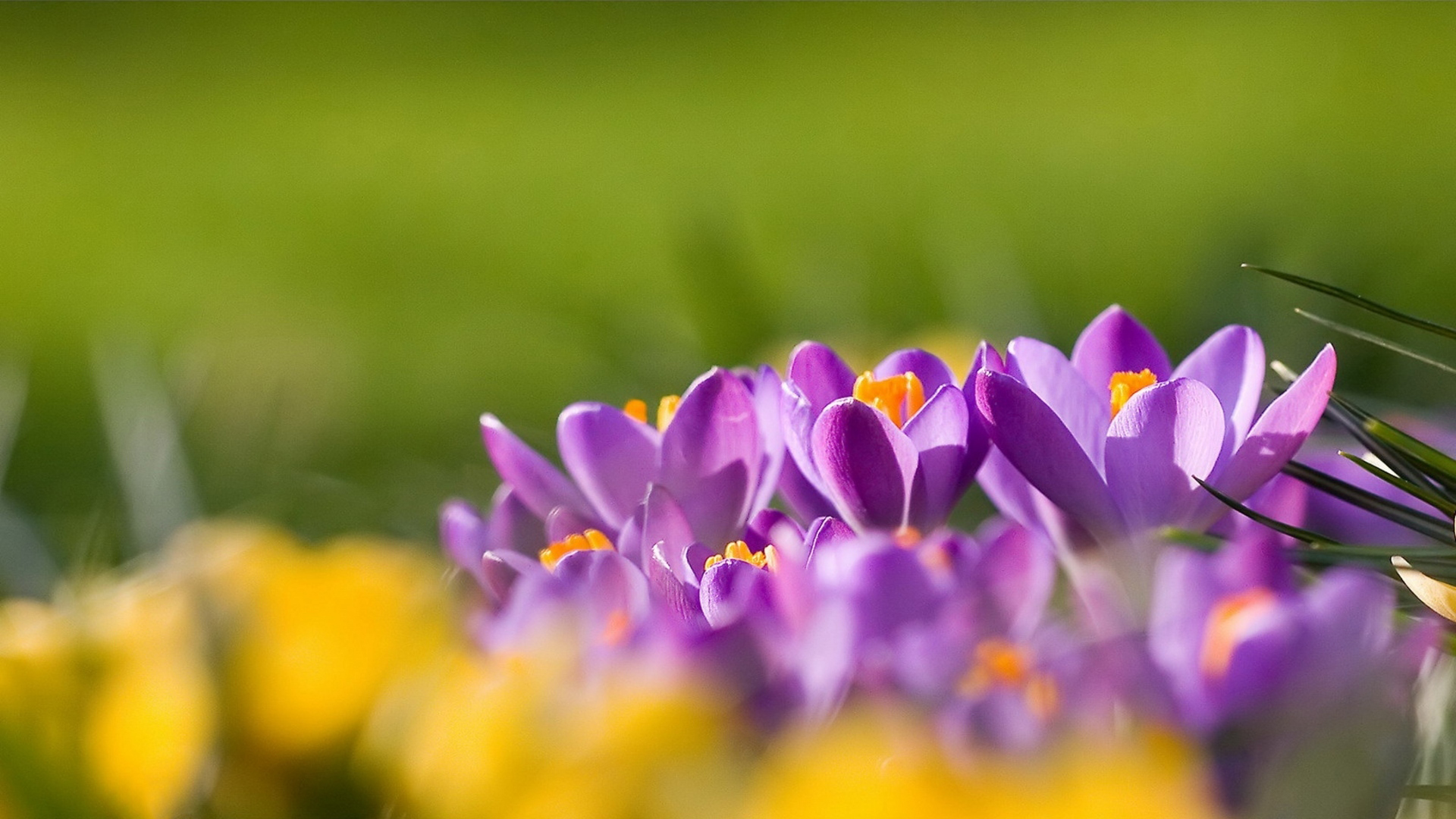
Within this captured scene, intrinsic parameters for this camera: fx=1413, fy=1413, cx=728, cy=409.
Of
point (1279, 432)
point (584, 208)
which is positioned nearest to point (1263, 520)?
point (1279, 432)

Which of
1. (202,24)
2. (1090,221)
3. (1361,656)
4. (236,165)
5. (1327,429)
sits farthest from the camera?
(202,24)

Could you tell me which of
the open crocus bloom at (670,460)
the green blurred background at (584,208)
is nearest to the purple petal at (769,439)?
the open crocus bloom at (670,460)

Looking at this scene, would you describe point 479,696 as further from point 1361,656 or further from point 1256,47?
point 1256,47

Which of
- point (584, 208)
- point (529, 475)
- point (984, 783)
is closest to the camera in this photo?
point (984, 783)

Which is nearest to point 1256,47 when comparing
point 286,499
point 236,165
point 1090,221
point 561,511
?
point 1090,221

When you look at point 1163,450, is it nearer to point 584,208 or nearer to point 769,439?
point 769,439

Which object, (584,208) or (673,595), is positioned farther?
(584,208)
